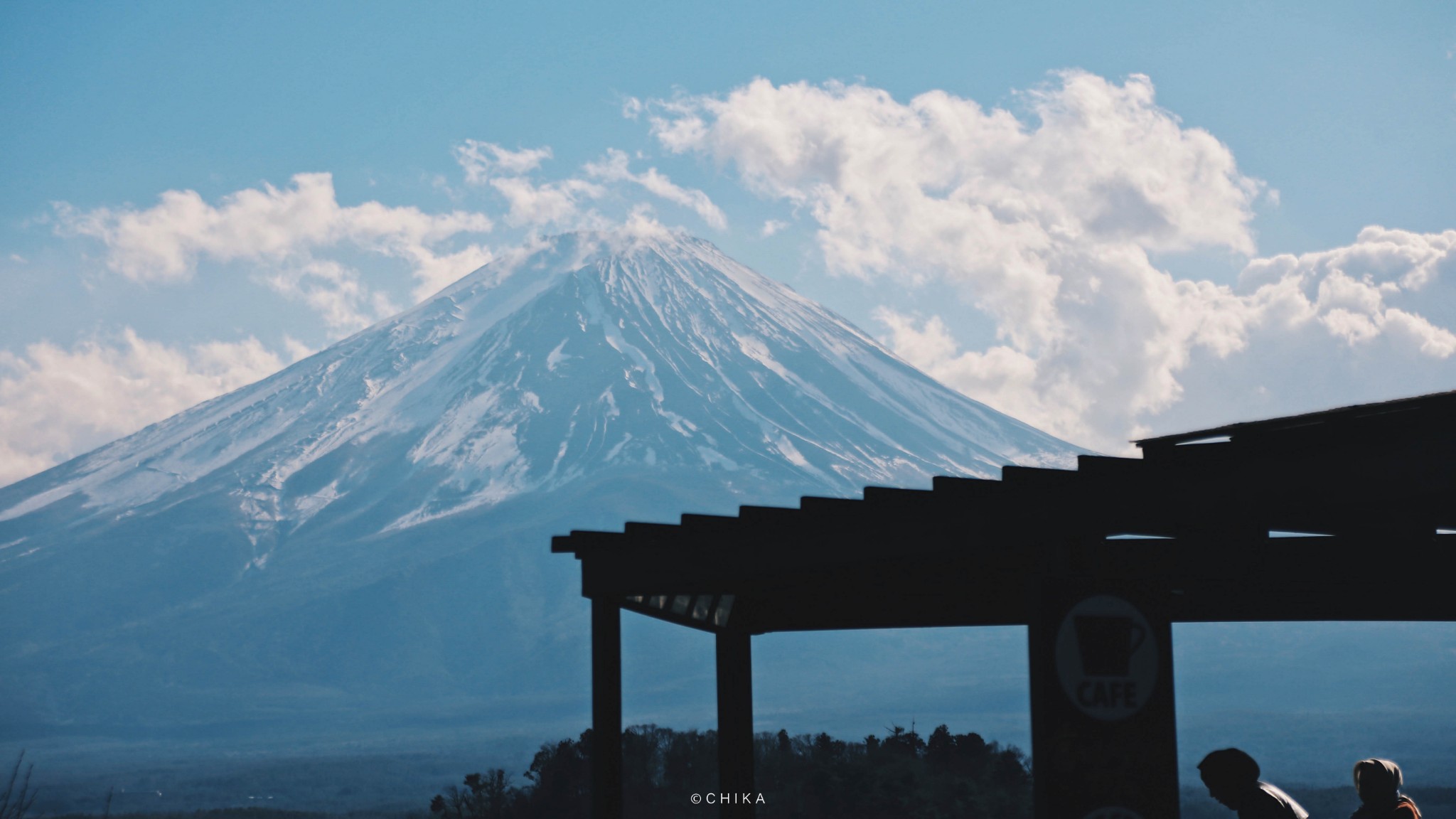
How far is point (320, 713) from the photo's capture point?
389 ft

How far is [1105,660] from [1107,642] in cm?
7

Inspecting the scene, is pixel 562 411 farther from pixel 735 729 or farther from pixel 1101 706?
pixel 1101 706

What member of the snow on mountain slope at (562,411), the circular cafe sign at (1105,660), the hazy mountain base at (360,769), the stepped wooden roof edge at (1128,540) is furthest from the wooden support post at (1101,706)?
the snow on mountain slope at (562,411)

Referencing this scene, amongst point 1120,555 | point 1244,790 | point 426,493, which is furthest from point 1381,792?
point 426,493

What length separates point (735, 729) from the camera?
8.33 meters

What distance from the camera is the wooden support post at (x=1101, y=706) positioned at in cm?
457

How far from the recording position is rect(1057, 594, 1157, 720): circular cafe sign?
4.62 m

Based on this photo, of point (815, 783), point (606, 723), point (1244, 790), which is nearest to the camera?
point (1244, 790)

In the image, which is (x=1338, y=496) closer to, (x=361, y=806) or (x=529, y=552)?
(x=361, y=806)

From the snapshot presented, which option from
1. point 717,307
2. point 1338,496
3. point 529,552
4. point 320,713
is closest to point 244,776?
point 320,713

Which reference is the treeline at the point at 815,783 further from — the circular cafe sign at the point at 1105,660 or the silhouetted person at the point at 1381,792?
the circular cafe sign at the point at 1105,660

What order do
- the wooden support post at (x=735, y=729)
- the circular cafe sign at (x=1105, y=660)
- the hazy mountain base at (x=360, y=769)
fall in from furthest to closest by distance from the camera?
the hazy mountain base at (x=360, y=769) < the wooden support post at (x=735, y=729) < the circular cafe sign at (x=1105, y=660)

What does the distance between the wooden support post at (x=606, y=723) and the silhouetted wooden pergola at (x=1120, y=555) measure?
1cm

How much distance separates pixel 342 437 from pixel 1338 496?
15901cm
